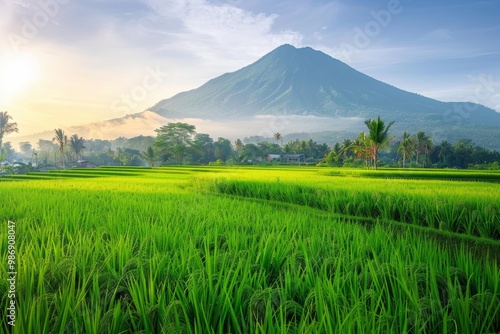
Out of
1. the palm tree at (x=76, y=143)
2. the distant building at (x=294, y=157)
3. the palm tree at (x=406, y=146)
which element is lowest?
the distant building at (x=294, y=157)

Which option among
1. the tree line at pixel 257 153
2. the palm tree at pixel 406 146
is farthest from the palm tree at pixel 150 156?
the palm tree at pixel 406 146

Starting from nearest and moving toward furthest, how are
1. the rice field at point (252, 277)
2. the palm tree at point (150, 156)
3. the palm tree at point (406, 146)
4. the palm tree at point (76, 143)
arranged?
1. the rice field at point (252, 277)
2. the palm tree at point (406, 146)
3. the palm tree at point (150, 156)
4. the palm tree at point (76, 143)

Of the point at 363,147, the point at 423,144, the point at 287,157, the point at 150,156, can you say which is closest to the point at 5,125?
the point at 150,156

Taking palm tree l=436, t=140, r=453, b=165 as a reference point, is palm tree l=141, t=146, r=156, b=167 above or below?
above

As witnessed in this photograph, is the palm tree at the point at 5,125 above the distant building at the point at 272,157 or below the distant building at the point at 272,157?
above

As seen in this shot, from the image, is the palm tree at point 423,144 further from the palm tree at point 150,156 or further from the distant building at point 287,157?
the palm tree at point 150,156

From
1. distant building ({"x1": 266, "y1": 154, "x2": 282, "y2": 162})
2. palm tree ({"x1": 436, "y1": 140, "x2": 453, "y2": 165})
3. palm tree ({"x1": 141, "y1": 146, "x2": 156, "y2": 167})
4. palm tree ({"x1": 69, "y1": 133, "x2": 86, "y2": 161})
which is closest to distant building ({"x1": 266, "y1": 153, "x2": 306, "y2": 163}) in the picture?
distant building ({"x1": 266, "y1": 154, "x2": 282, "y2": 162})

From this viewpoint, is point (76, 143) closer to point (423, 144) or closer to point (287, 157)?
point (287, 157)

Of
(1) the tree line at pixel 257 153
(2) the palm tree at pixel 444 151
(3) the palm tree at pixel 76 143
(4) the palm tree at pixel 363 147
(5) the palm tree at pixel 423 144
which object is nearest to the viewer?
(4) the palm tree at pixel 363 147

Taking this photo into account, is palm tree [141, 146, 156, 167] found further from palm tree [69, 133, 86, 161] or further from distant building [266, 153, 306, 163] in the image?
distant building [266, 153, 306, 163]

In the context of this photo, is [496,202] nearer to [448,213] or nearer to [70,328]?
[448,213]

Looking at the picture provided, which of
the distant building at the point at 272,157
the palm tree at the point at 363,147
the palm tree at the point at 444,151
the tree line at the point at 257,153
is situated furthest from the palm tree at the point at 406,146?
the distant building at the point at 272,157

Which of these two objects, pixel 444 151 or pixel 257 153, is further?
pixel 257 153

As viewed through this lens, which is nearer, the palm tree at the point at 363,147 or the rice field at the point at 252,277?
the rice field at the point at 252,277
